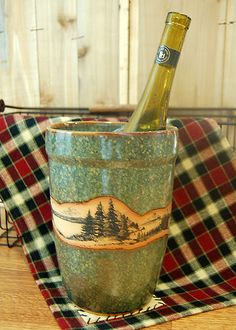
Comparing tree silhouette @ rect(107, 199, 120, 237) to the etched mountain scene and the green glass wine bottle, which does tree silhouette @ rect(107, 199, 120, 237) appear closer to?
the etched mountain scene

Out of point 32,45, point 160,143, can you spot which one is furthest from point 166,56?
point 32,45

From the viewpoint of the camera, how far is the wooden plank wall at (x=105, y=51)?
72 centimetres

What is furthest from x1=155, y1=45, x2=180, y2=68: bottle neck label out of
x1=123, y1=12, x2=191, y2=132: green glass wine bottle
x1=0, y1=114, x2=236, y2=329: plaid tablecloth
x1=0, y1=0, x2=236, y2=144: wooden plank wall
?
x1=0, y1=0, x2=236, y2=144: wooden plank wall

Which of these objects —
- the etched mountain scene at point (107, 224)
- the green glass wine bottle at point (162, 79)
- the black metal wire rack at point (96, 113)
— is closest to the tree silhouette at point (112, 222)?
the etched mountain scene at point (107, 224)

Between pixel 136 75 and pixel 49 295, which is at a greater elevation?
pixel 136 75

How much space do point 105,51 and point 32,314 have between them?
53 centimetres

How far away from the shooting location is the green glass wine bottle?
42 centimetres

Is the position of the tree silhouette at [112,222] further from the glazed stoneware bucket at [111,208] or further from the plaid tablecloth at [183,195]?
the plaid tablecloth at [183,195]

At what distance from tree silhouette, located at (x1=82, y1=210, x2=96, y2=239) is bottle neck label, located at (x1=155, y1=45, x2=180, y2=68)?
0.68ft

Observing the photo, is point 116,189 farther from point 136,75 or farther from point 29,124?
point 136,75

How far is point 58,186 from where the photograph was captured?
431 millimetres

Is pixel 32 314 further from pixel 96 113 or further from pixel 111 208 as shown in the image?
pixel 96 113

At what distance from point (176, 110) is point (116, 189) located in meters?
0.38

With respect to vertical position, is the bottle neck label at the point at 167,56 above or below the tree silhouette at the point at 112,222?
above
